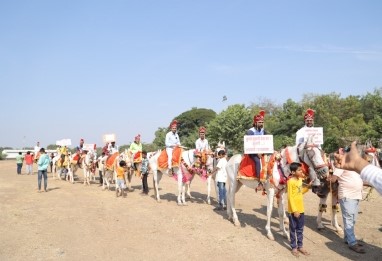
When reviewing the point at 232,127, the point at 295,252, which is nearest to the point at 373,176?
the point at 295,252

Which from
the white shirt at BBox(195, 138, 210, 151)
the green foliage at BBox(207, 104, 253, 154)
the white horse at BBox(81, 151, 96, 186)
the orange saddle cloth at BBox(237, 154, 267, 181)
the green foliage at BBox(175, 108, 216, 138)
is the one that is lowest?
the white horse at BBox(81, 151, 96, 186)

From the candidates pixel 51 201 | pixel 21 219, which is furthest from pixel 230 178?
pixel 51 201

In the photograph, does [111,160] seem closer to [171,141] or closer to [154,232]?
[171,141]

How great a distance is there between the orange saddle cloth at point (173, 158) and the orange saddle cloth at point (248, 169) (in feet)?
13.9

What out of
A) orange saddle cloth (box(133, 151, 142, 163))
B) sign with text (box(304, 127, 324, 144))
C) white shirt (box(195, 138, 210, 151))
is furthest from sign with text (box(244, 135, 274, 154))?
orange saddle cloth (box(133, 151, 142, 163))

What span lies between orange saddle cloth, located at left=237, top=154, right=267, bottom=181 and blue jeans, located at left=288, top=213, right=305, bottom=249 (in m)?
1.68

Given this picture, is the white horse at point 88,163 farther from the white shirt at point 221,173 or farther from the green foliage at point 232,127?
the green foliage at point 232,127

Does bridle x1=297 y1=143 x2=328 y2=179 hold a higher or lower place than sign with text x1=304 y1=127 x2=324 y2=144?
lower

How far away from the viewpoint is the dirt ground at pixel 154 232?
313 inches

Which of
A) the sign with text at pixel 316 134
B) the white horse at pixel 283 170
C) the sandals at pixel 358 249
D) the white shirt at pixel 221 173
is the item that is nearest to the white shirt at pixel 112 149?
the white shirt at pixel 221 173

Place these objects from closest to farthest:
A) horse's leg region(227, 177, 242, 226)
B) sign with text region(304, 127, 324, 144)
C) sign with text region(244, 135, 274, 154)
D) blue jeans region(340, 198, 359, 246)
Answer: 1. blue jeans region(340, 198, 359, 246)
2. sign with text region(304, 127, 324, 144)
3. sign with text region(244, 135, 274, 154)
4. horse's leg region(227, 177, 242, 226)

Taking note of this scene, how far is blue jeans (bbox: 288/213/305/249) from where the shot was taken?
25.3 ft

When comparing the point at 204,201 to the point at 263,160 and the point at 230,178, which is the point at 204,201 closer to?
the point at 230,178

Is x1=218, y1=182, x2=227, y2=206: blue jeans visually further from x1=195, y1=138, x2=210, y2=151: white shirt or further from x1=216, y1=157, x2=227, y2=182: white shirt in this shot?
x1=195, y1=138, x2=210, y2=151: white shirt
